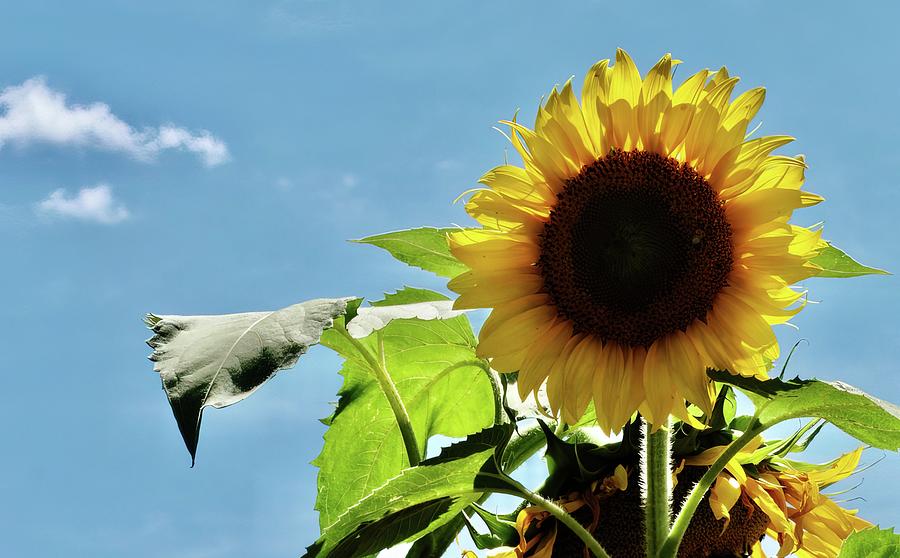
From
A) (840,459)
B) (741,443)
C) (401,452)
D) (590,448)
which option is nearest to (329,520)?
(401,452)

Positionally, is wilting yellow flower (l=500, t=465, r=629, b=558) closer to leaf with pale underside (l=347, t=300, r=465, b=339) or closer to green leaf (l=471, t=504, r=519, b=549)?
green leaf (l=471, t=504, r=519, b=549)

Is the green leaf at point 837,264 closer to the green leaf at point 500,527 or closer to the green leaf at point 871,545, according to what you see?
the green leaf at point 871,545

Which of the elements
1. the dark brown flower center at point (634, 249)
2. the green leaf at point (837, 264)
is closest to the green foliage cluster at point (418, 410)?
the green leaf at point (837, 264)

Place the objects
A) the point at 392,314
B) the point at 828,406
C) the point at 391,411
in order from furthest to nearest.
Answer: the point at 391,411
the point at 392,314
the point at 828,406

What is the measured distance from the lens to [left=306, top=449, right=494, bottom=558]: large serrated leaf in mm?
1248

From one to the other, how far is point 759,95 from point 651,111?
0.15 meters

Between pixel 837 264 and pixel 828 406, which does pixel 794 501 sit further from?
pixel 837 264

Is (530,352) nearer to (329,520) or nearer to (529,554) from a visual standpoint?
(529,554)

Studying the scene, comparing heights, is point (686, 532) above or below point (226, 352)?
below

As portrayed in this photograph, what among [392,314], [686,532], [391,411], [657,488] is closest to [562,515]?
[657,488]

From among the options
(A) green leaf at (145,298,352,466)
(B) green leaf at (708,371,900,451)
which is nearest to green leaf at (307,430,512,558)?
(A) green leaf at (145,298,352,466)

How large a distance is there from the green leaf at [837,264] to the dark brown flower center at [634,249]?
0.42ft

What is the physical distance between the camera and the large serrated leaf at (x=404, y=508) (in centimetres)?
125

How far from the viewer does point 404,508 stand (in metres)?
1.33
